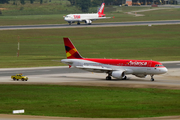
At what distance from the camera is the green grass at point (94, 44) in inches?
4235

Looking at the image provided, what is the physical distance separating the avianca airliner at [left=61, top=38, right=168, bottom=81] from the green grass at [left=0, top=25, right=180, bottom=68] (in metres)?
23.2

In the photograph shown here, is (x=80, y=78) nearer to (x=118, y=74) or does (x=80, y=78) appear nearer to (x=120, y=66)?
(x=118, y=74)

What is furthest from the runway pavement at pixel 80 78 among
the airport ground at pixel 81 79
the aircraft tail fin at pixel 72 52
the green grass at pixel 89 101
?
the green grass at pixel 89 101

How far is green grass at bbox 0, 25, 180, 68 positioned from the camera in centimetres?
10756

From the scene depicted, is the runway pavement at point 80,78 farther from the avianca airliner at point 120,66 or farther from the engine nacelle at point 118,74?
the avianca airliner at point 120,66

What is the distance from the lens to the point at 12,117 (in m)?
36.5

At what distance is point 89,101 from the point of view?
4644 centimetres

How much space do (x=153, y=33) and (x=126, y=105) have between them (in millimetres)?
111000

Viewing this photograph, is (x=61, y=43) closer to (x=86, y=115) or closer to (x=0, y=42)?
(x=0, y=42)

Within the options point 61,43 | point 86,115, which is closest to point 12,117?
point 86,115

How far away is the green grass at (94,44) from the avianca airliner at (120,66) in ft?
76.1

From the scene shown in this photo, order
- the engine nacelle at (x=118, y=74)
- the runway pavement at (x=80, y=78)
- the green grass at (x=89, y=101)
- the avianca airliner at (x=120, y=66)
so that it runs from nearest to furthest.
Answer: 1. the green grass at (x=89, y=101)
2. the runway pavement at (x=80, y=78)
3. the avianca airliner at (x=120, y=66)
4. the engine nacelle at (x=118, y=74)

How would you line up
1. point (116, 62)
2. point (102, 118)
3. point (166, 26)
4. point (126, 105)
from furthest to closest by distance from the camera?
point (166, 26)
point (116, 62)
point (126, 105)
point (102, 118)

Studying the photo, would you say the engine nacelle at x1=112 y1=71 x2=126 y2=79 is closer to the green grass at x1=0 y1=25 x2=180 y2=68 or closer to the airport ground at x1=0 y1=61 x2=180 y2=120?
the airport ground at x1=0 y1=61 x2=180 y2=120
